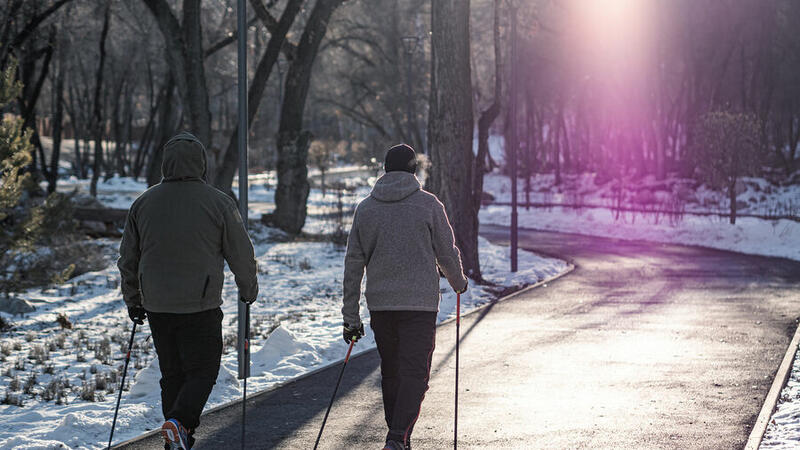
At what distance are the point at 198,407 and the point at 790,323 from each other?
9961mm

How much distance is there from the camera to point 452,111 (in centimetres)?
1677

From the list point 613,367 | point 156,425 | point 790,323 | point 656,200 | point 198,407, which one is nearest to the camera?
point 198,407

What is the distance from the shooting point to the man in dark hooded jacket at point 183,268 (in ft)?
Answer: 17.8

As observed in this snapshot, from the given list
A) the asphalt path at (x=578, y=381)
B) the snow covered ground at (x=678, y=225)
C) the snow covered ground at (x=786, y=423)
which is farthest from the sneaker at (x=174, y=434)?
the snow covered ground at (x=678, y=225)

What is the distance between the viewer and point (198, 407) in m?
5.49

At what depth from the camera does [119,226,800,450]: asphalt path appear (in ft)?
23.3

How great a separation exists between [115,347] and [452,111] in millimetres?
7741

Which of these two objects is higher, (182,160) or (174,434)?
(182,160)

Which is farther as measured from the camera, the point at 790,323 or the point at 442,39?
the point at 442,39

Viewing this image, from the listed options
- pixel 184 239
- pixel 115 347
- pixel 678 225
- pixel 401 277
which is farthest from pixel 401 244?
pixel 678 225

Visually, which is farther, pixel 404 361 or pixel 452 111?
pixel 452 111

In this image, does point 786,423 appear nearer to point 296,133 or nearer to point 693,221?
point 296,133

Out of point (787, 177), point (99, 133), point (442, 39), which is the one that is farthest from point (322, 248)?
point (787, 177)

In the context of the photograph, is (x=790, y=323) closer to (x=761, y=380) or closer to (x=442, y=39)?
(x=761, y=380)
